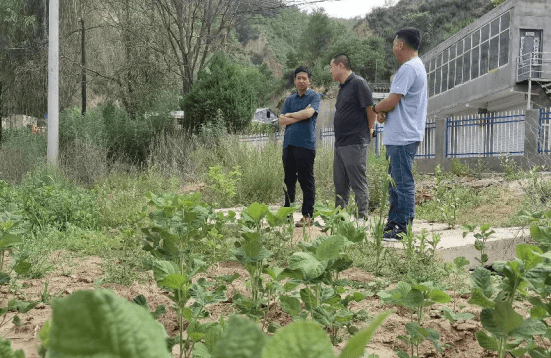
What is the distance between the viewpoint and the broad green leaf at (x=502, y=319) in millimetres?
1125

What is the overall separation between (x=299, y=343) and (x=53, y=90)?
502 inches

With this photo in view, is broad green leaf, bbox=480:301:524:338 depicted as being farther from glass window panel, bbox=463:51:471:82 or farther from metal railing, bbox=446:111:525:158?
glass window panel, bbox=463:51:471:82

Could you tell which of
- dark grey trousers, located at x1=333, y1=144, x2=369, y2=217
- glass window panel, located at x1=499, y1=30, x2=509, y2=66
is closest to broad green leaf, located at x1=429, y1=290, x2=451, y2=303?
dark grey trousers, located at x1=333, y1=144, x2=369, y2=217

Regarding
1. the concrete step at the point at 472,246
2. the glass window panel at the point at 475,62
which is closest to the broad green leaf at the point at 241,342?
the concrete step at the point at 472,246

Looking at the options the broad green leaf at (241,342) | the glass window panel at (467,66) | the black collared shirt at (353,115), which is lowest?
the broad green leaf at (241,342)

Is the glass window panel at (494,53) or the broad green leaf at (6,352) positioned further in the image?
the glass window panel at (494,53)

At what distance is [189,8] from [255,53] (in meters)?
78.1

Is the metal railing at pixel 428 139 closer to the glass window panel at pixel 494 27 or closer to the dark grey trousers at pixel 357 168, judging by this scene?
the glass window panel at pixel 494 27

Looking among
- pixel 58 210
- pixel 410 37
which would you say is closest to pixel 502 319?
pixel 410 37

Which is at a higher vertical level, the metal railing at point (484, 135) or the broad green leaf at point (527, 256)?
the metal railing at point (484, 135)

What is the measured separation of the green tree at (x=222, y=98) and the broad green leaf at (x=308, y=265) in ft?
43.4

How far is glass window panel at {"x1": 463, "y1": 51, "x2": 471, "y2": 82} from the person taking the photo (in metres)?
26.6

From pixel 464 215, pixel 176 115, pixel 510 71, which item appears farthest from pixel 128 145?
pixel 510 71

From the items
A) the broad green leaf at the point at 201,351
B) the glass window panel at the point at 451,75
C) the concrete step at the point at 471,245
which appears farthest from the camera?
the glass window panel at the point at 451,75
